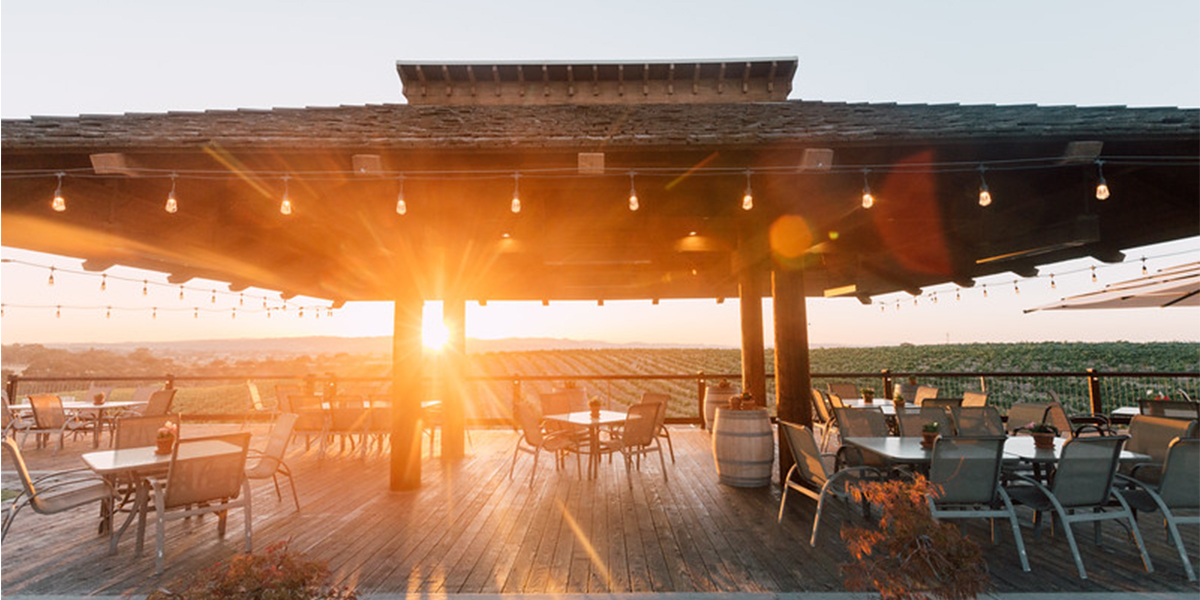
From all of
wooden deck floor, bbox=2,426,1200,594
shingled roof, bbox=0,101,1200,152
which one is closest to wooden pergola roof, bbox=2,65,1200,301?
shingled roof, bbox=0,101,1200,152

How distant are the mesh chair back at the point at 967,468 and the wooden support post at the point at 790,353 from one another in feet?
5.96

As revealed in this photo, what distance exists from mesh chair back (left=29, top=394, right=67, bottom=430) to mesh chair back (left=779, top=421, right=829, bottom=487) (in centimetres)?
997

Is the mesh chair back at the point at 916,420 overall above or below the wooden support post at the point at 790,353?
below

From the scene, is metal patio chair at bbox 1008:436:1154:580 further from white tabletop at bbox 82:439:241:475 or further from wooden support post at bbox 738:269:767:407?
white tabletop at bbox 82:439:241:475

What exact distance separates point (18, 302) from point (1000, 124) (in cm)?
1963

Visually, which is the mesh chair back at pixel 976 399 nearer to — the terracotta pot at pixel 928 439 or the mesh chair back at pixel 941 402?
the mesh chair back at pixel 941 402

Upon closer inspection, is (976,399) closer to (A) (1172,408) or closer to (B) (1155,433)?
(A) (1172,408)

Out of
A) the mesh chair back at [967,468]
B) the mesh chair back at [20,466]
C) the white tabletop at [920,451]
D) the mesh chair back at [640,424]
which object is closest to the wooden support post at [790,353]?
the white tabletop at [920,451]

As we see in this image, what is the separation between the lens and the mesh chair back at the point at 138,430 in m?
4.25

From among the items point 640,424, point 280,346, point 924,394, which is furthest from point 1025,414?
point 280,346

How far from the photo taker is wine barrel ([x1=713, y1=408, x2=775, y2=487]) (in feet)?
17.3

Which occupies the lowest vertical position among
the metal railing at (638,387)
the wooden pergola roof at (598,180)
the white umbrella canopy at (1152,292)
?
the metal railing at (638,387)

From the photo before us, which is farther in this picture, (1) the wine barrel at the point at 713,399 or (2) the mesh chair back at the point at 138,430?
(1) the wine barrel at the point at 713,399

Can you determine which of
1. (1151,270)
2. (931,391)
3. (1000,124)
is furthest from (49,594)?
(1151,270)
